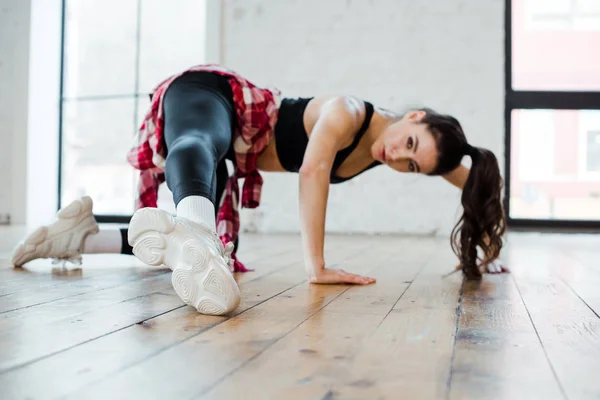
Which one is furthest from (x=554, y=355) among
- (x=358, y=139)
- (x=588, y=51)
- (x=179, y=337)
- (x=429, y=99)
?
(x=588, y=51)

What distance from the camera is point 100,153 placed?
4.95 metres

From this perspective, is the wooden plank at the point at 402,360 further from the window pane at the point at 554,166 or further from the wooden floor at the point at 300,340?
the window pane at the point at 554,166

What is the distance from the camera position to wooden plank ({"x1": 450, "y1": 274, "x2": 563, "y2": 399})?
66cm

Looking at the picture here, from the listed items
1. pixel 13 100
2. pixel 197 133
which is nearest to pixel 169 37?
pixel 13 100

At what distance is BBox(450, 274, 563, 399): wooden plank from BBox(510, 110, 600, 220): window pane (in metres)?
3.28

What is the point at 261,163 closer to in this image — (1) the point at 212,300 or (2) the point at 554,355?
(1) the point at 212,300

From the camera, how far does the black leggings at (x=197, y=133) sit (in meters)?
1.16

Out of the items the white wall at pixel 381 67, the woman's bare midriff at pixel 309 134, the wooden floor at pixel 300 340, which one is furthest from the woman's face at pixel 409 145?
the white wall at pixel 381 67

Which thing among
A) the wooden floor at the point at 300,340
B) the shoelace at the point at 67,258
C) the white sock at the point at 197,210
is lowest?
the wooden floor at the point at 300,340

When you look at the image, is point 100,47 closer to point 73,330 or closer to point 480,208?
point 480,208

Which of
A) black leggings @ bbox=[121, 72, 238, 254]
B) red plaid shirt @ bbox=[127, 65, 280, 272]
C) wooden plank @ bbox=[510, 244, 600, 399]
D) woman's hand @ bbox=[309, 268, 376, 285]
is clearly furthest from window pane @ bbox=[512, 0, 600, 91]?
woman's hand @ bbox=[309, 268, 376, 285]

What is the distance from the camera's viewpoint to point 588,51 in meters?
4.27

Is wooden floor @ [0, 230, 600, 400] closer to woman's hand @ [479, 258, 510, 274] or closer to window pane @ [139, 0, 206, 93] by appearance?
woman's hand @ [479, 258, 510, 274]

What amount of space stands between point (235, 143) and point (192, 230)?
0.80m
